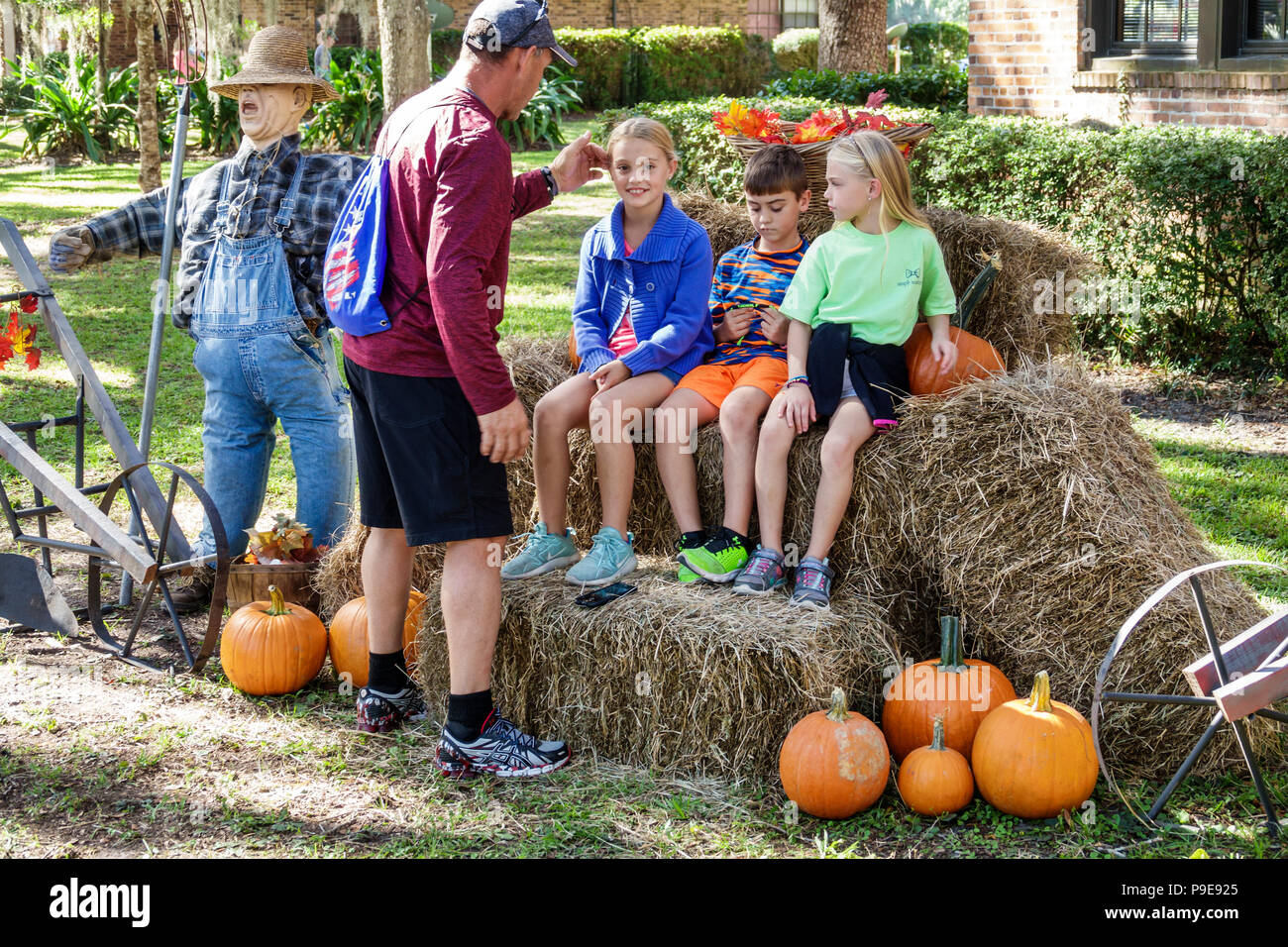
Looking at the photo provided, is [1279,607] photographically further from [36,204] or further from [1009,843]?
[36,204]

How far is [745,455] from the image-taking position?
390 cm

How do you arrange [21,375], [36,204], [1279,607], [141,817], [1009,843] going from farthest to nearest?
[36,204]
[21,375]
[1279,607]
[141,817]
[1009,843]

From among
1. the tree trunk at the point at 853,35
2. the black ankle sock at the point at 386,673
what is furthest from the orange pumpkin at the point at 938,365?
the tree trunk at the point at 853,35

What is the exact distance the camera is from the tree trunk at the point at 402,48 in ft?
31.0

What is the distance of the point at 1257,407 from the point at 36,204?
510 inches

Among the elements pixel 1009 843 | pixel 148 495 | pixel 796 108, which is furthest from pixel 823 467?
pixel 796 108

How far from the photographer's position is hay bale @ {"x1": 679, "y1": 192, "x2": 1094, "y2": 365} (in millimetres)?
4730

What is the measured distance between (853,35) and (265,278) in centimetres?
1164

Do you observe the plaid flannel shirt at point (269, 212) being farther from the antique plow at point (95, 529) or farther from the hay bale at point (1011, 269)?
the hay bale at point (1011, 269)

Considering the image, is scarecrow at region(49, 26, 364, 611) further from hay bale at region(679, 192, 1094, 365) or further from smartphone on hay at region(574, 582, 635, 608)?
hay bale at region(679, 192, 1094, 365)

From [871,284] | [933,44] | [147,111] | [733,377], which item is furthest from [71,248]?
[933,44]

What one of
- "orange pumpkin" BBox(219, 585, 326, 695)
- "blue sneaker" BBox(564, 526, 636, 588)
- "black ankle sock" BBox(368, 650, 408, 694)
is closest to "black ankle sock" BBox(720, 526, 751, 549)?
"blue sneaker" BBox(564, 526, 636, 588)

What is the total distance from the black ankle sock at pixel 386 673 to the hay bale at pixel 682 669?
0.54 ft

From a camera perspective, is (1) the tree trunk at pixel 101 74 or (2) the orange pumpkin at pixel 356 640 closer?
(2) the orange pumpkin at pixel 356 640
